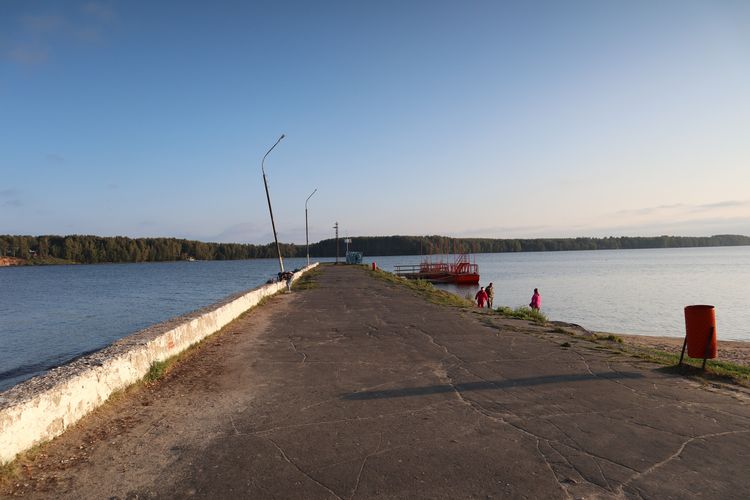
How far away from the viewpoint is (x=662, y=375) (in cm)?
760

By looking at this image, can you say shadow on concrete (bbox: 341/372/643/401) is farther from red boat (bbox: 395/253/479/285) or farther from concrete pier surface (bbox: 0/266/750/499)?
red boat (bbox: 395/253/479/285)

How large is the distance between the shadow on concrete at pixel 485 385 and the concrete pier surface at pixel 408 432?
3cm

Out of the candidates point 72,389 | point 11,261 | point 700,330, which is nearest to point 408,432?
point 72,389

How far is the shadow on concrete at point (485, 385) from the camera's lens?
6531 millimetres

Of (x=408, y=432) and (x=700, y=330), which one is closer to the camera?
(x=408, y=432)

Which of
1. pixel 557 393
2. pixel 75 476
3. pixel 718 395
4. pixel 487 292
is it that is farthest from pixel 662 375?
pixel 487 292

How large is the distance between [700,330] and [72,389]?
29.2 ft

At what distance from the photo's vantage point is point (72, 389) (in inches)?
212

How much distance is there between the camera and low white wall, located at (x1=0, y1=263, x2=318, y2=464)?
444 centimetres

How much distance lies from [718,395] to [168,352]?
8.43 m

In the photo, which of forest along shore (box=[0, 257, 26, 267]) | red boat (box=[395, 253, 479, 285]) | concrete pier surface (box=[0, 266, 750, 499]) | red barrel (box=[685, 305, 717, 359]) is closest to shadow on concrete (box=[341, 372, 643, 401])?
concrete pier surface (box=[0, 266, 750, 499])

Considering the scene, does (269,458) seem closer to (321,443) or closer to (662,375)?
(321,443)

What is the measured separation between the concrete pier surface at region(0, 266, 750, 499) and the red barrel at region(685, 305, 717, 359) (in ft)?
2.16

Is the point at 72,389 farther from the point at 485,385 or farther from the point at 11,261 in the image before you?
the point at 11,261
